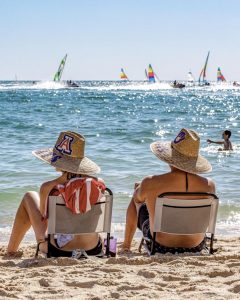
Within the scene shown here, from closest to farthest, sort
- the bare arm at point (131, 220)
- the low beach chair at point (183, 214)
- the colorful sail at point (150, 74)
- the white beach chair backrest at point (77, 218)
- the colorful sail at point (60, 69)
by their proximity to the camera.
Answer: the white beach chair backrest at point (77, 218) → the low beach chair at point (183, 214) → the bare arm at point (131, 220) → the colorful sail at point (60, 69) → the colorful sail at point (150, 74)

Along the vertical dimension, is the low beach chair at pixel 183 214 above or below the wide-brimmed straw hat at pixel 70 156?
below

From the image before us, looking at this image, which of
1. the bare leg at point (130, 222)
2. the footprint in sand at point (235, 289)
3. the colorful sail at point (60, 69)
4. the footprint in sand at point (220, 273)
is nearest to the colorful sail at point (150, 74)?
the colorful sail at point (60, 69)

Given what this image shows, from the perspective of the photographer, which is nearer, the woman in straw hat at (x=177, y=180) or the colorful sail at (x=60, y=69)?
the woman in straw hat at (x=177, y=180)

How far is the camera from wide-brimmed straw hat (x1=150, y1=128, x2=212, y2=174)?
415 centimetres

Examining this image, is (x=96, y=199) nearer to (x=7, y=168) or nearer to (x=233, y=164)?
(x=7, y=168)

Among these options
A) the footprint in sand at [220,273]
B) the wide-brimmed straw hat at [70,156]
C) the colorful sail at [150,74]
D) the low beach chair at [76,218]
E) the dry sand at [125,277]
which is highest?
the colorful sail at [150,74]

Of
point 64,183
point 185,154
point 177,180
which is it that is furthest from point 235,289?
point 64,183

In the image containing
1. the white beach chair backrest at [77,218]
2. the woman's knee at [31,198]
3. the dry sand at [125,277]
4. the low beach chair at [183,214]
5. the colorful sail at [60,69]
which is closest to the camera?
the dry sand at [125,277]

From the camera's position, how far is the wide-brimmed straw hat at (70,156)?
13.3ft

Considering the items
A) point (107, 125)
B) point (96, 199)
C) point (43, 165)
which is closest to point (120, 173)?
point (43, 165)

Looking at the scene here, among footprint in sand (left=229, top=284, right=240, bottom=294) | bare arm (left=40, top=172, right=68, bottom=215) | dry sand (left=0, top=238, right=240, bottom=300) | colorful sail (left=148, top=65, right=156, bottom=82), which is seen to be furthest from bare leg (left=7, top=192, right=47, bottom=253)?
colorful sail (left=148, top=65, right=156, bottom=82)

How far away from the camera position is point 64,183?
13.2 ft

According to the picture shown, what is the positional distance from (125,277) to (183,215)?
0.74m

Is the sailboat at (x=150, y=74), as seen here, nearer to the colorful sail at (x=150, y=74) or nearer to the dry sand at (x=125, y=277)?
the colorful sail at (x=150, y=74)
